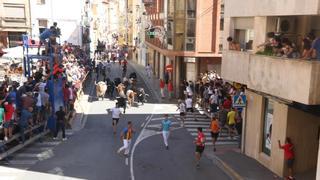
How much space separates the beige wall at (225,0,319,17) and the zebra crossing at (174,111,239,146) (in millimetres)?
6092

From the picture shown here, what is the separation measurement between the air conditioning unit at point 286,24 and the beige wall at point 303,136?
11.1 ft

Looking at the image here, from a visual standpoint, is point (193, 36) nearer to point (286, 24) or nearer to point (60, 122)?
point (60, 122)

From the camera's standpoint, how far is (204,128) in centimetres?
2533

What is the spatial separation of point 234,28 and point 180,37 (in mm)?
15564

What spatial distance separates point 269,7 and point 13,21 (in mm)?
38978

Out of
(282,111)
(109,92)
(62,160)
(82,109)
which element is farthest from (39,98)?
(109,92)

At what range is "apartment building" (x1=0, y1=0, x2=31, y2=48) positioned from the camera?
4938 centimetres

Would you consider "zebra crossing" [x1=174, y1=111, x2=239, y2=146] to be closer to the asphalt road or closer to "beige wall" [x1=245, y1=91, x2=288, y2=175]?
the asphalt road

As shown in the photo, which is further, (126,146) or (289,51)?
(126,146)

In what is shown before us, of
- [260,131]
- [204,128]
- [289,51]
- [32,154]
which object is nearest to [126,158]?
[32,154]

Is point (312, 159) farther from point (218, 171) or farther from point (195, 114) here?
point (195, 114)

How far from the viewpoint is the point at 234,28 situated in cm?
2075

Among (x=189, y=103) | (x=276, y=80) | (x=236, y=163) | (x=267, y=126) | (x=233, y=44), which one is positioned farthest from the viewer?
(x=189, y=103)

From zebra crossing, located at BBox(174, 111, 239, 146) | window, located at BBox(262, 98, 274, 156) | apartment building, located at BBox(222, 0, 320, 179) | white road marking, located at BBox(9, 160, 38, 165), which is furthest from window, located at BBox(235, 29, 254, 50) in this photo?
white road marking, located at BBox(9, 160, 38, 165)
